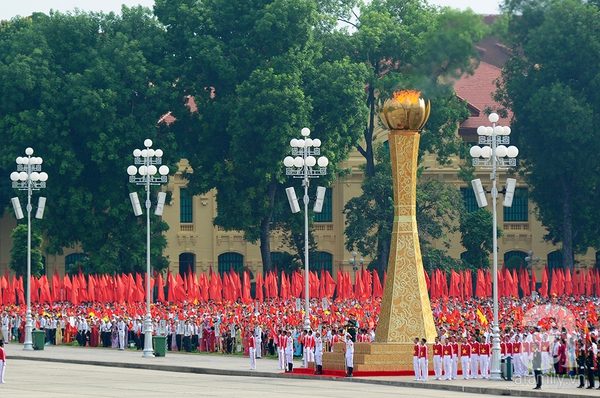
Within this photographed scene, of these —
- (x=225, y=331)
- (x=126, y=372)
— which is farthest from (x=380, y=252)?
(x=126, y=372)

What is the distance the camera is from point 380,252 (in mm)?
72812

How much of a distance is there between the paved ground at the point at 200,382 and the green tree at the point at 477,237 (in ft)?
98.1

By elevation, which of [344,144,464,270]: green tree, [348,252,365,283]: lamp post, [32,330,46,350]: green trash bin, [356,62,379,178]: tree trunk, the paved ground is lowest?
the paved ground

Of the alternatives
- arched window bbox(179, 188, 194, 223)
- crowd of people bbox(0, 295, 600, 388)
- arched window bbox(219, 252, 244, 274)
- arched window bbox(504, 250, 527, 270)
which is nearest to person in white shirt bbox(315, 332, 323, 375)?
crowd of people bbox(0, 295, 600, 388)

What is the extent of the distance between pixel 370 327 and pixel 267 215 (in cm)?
2644

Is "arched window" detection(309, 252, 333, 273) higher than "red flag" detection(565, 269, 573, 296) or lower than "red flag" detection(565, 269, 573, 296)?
higher

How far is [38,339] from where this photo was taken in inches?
2051

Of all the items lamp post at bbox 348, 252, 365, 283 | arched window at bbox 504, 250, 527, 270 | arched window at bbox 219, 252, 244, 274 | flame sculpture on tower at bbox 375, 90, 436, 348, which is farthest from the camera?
arched window at bbox 219, 252, 244, 274

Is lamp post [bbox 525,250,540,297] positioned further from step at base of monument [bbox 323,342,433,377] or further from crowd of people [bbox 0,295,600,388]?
step at base of monument [bbox 323,342,433,377]

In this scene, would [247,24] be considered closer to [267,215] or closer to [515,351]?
[267,215]

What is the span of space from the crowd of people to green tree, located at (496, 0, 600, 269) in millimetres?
15415

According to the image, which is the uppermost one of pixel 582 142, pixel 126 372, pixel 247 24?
pixel 247 24

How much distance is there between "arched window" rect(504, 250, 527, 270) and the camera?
3007 inches

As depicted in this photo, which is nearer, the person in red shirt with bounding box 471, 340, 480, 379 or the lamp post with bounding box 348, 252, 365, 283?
the person in red shirt with bounding box 471, 340, 480, 379
